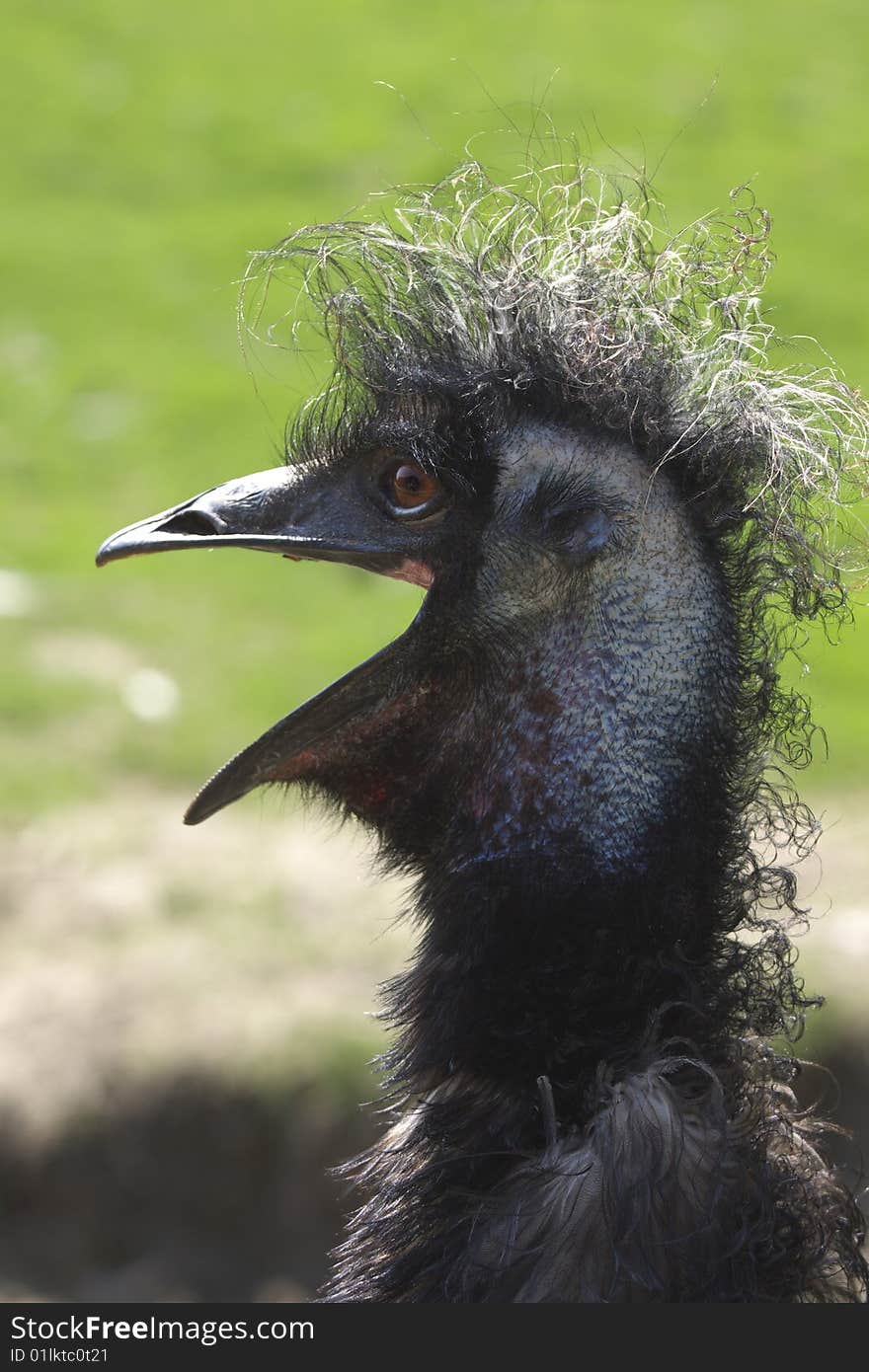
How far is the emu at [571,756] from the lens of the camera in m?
2.61

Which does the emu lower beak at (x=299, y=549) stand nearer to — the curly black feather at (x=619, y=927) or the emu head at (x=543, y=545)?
the emu head at (x=543, y=545)

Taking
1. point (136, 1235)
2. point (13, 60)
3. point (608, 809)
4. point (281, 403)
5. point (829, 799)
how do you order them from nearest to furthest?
1. point (608, 809)
2. point (136, 1235)
3. point (829, 799)
4. point (281, 403)
5. point (13, 60)

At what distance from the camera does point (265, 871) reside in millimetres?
5793

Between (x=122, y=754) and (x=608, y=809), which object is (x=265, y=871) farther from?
(x=608, y=809)

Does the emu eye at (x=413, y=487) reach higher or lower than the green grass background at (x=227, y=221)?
lower

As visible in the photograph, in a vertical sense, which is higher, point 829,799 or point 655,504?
point 829,799

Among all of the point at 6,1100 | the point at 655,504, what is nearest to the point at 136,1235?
the point at 6,1100

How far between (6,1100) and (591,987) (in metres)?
2.45

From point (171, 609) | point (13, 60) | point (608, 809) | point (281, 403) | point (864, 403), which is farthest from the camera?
point (13, 60)

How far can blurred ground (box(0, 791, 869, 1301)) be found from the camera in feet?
15.0

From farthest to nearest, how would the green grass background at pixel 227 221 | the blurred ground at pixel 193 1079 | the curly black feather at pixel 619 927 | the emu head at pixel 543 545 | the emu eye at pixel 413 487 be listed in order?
1. the green grass background at pixel 227 221
2. the blurred ground at pixel 193 1079
3. the emu eye at pixel 413 487
4. the emu head at pixel 543 545
5. the curly black feather at pixel 619 927

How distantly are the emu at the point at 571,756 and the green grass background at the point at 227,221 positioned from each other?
10.6ft

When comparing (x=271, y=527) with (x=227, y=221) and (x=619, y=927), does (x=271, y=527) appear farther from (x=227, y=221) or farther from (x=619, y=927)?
(x=227, y=221)

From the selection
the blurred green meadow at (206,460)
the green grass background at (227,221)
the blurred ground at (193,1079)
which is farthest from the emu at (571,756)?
the green grass background at (227,221)
